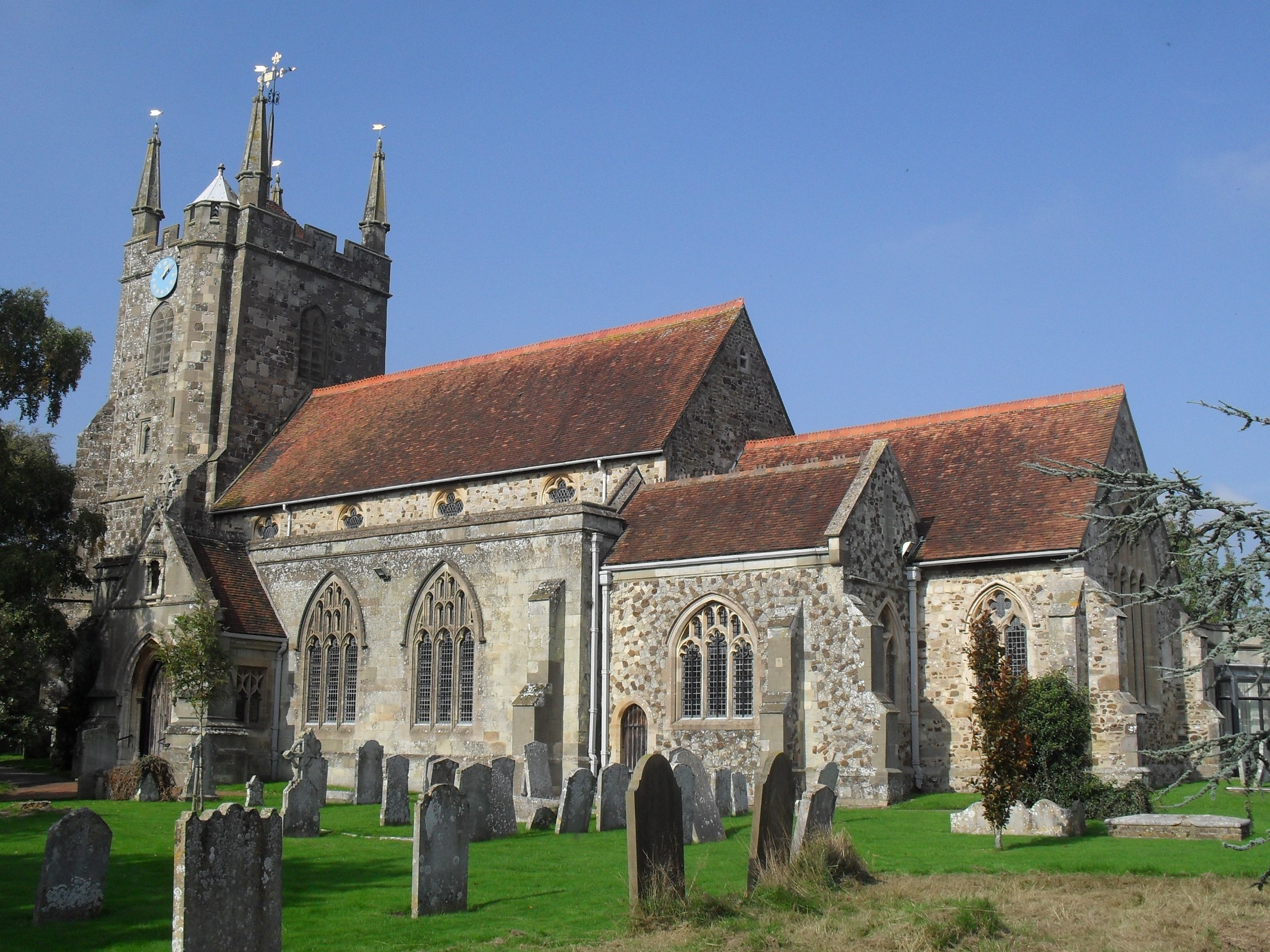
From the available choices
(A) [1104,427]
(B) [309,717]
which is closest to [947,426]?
(A) [1104,427]

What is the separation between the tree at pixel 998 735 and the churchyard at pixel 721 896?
0.65 meters

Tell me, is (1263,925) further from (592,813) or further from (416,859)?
(592,813)

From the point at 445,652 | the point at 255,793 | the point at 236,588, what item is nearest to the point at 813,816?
the point at 255,793

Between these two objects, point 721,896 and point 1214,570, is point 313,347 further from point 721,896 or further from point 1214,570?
point 1214,570

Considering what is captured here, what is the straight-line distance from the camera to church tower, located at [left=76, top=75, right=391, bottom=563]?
39.9 m

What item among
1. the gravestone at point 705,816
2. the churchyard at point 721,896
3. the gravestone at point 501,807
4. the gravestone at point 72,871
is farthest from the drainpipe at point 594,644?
the gravestone at point 72,871

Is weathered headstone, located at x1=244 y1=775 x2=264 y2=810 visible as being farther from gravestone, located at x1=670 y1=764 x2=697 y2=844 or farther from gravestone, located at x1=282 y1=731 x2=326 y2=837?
gravestone, located at x1=670 y1=764 x2=697 y2=844

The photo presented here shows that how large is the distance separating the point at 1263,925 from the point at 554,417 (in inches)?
918

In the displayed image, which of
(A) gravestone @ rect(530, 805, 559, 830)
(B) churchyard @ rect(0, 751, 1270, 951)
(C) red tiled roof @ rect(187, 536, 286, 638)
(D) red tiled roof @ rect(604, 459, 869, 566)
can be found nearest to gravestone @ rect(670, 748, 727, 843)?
(B) churchyard @ rect(0, 751, 1270, 951)

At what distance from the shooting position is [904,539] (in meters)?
27.3

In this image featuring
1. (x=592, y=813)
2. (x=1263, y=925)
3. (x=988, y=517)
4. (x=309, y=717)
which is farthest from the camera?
(x=309, y=717)

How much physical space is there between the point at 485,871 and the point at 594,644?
460 inches

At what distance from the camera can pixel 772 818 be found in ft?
46.9

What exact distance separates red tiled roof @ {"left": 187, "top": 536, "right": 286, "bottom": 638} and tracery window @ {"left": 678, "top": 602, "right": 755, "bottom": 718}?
11.7 m
